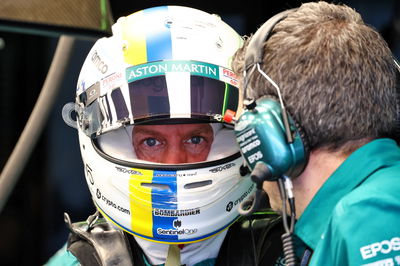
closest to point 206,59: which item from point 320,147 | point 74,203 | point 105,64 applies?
point 105,64

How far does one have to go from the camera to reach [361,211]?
131 centimetres

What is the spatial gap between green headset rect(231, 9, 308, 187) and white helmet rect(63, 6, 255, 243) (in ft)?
1.41

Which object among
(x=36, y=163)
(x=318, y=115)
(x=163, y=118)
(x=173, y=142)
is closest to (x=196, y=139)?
(x=173, y=142)

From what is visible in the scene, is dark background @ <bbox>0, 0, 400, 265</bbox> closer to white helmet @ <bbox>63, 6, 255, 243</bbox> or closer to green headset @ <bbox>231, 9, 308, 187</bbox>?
white helmet @ <bbox>63, 6, 255, 243</bbox>

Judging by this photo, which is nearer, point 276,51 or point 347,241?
point 347,241

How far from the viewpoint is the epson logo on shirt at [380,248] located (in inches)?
50.8

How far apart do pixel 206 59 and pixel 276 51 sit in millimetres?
525

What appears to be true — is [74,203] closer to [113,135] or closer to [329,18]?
[113,135]

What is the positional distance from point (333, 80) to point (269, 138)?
192mm

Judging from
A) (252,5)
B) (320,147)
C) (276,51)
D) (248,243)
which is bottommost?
(248,243)

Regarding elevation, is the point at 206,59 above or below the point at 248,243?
above

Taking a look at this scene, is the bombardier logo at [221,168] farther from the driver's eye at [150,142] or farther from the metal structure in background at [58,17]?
the metal structure in background at [58,17]

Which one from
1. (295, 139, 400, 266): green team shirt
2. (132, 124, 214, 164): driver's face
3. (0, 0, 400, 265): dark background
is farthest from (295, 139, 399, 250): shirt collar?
(0, 0, 400, 265): dark background

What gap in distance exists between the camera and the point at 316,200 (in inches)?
59.4
